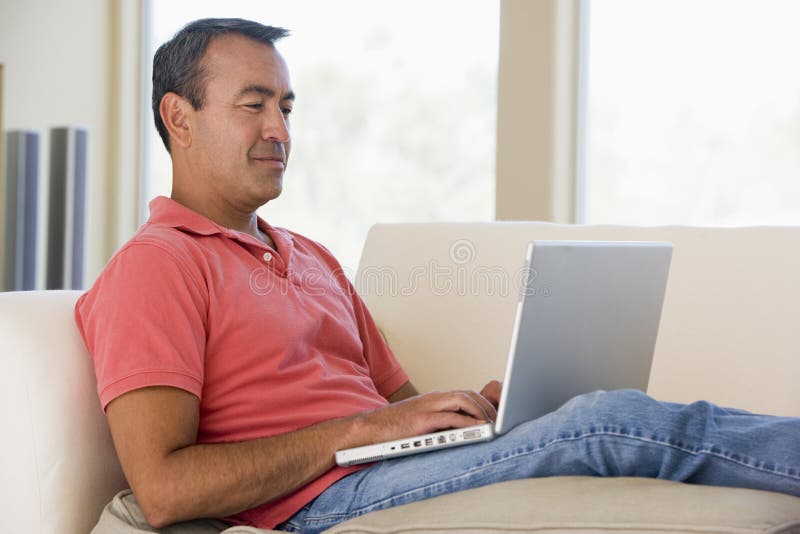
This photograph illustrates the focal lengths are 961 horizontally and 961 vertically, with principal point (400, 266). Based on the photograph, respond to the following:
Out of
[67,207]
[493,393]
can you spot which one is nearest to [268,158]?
[493,393]

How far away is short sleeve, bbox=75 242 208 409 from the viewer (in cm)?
132

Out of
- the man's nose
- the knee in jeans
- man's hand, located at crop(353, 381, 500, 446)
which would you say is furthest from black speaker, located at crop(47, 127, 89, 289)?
the knee in jeans

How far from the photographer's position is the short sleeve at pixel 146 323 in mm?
1323

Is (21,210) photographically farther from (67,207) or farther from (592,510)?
(592,510)

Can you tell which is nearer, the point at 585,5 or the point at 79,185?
the point at 585,5

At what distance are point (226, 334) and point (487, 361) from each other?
78 centimetres

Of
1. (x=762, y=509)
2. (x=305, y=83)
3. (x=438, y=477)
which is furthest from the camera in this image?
(x=305, y=83)

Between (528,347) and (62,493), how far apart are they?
28.5 inches

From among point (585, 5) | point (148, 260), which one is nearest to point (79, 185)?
point (585, 5)

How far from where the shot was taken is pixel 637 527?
3.73 feet

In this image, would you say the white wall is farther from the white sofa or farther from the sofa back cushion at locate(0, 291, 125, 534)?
the sofa back cushion at locate(0, 291, 125, 534)

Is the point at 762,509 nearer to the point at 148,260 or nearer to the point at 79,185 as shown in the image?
the point at 148,260

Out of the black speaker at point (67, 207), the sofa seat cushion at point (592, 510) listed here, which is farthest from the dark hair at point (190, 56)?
the black speaker at point (67, 207)

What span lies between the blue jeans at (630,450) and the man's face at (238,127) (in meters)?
0.64
